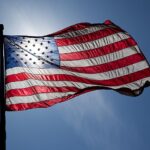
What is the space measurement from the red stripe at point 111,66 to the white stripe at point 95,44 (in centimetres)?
65

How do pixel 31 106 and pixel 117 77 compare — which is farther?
pixel 117 77

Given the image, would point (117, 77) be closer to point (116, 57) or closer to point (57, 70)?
point (116, 57)

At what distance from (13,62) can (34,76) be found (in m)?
0.72

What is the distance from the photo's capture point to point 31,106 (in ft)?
34.9

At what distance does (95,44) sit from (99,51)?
318 mm

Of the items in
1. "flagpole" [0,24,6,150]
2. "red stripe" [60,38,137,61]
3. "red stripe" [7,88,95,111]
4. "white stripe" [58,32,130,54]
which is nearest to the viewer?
"flagpole" [0,24,6,150]

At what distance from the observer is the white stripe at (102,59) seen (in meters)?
12.1

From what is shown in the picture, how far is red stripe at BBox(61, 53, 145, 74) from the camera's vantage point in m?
12.0

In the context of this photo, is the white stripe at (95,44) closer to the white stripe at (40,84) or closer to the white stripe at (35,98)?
the white stripe at (40,84)

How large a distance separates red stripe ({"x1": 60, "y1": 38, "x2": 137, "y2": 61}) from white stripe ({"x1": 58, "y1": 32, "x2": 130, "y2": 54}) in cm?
11

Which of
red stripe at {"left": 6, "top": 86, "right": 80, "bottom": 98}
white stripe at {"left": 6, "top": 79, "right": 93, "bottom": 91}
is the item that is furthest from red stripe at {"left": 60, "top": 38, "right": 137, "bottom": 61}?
red stripe at {"left": 6, "top": 86, "right": 80, "bottom": 98}

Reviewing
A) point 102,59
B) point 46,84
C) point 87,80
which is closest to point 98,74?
point 87,80

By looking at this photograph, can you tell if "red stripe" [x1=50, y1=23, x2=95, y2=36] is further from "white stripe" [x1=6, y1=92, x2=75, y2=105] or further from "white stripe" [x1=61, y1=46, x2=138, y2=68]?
"white stripe" [x1=6, y1=92, x2=75, y2=105]

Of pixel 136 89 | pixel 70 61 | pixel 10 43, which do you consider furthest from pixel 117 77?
pixel 10 43
